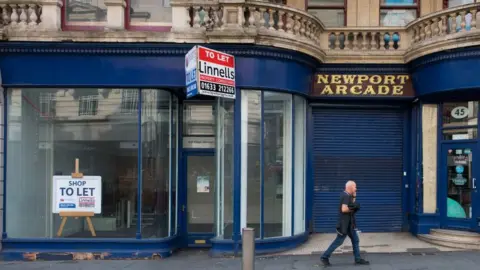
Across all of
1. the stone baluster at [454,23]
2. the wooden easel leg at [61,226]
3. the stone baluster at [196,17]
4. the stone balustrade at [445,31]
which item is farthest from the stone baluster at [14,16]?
the stone baluster at [454,23]

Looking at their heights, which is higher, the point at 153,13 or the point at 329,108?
the point at 153,13

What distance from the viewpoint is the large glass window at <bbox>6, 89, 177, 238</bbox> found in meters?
9.55

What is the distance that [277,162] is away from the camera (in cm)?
986

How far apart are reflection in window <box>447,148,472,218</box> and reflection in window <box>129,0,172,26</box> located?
6866 mm

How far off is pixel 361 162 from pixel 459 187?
217 cm

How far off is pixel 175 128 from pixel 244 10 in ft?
9.43

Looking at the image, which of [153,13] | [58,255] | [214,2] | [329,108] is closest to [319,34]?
[329,108]

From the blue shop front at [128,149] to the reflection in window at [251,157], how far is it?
21mm

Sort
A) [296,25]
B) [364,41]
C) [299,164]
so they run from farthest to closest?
[364,41] → [299,164] → [296,25]

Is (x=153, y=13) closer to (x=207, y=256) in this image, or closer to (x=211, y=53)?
(x=211, y=53)

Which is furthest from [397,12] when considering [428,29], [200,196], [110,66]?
[110,66]

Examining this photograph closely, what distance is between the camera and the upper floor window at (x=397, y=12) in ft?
36.3

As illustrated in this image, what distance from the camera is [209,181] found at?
1043 centimetres

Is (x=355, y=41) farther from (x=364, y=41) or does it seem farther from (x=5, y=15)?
(x=5, y=15)
